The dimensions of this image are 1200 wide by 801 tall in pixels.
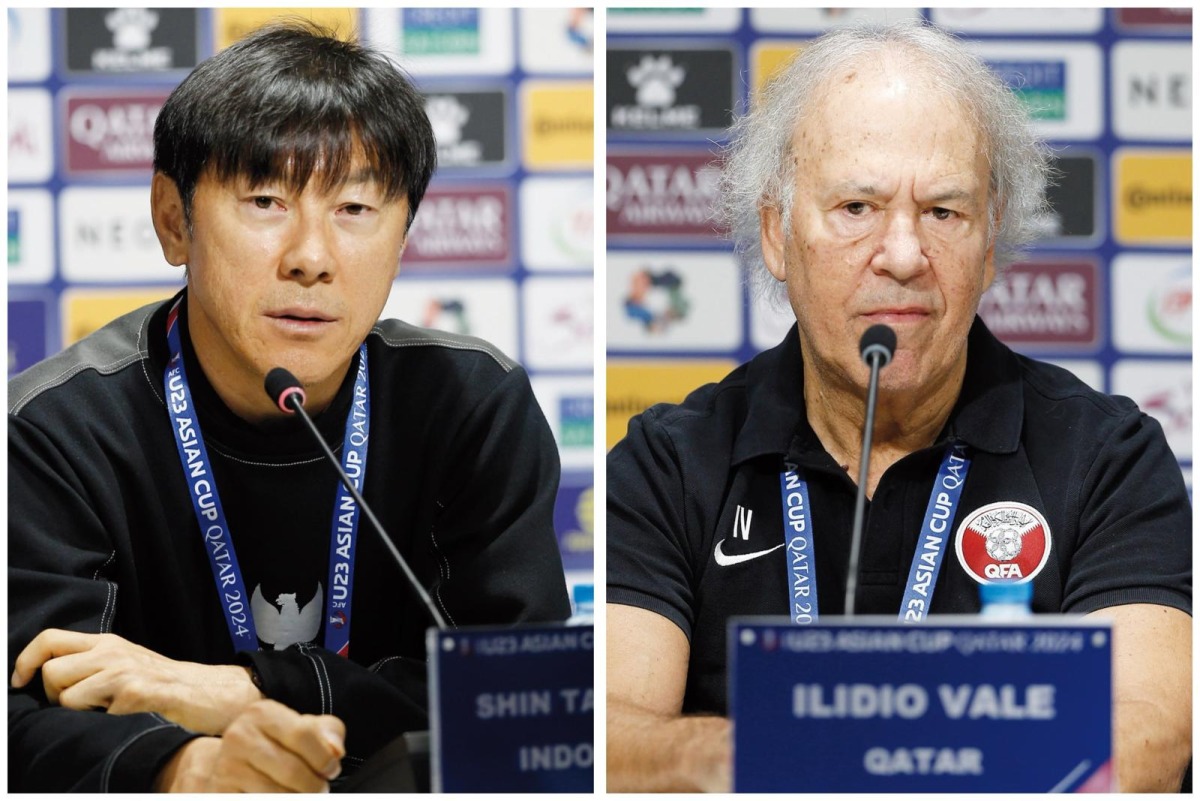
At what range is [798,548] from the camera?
2.87 m

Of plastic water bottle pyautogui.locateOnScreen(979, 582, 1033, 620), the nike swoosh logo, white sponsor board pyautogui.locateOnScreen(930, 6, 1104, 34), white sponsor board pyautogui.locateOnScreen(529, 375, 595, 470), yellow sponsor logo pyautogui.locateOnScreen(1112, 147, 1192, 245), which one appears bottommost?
plastic water bottle pyautogui.locateOnScreen(979, 582, 1033, 620)

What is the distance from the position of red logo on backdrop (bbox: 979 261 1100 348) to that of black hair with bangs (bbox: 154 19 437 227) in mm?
1185

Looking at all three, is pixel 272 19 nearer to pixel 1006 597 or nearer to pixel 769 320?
pixel 769 320

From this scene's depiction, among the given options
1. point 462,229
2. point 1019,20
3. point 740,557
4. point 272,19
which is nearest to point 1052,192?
point 1019,20

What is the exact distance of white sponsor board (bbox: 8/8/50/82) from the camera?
3.04m

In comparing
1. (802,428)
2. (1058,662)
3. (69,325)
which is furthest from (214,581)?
(1058,662)

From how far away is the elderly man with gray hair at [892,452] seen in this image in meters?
2.82

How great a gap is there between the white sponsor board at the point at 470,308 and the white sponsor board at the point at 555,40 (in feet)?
1.46

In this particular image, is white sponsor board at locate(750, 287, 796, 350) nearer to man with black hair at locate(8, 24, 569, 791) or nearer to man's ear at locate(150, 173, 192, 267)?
man with black hair at locate(8, 24, 569, 791)

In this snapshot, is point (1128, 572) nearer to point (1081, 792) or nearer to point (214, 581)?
point (1081, 792)

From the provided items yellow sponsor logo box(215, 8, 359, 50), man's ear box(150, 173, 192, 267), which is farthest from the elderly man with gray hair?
man's ear box(150, 173, 192, 267)

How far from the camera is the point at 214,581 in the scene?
291 cm

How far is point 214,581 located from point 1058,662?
Result: 155cm

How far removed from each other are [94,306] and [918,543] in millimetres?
1663
